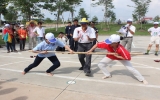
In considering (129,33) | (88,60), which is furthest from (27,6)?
(88,60)

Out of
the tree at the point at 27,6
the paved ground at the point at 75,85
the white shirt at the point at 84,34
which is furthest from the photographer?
the tree at the point at 27,6

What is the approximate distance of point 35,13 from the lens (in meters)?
16.9

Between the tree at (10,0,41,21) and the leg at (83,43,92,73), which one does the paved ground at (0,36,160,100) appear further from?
the tree at (10,0,41,21)

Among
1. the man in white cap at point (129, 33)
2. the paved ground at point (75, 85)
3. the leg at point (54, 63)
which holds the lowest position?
the paved ground at point (75, 85)

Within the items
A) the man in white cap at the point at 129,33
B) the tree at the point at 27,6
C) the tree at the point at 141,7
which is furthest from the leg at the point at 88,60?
the tree at the point at 141,7

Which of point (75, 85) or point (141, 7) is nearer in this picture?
point (75, 85)

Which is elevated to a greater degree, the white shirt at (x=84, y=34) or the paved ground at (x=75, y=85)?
the white shirt at (x=84, y=34)

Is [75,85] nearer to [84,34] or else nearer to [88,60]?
[88,60]

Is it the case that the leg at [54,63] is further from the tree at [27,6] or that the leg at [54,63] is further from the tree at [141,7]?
the tree at [141,7]

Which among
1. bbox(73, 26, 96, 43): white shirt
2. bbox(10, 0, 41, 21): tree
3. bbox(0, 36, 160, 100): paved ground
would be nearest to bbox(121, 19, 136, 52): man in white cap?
bbox(0, 36, 160, 100): paved ground

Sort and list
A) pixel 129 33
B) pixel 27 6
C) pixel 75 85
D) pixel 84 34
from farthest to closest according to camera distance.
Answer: pixel 27 6, pixel 129 33, pixel 84 34, pixel 75 85

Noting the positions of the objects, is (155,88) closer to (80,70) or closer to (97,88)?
(97,88)

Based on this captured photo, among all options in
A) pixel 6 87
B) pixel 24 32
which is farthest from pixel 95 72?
pixel 24 32

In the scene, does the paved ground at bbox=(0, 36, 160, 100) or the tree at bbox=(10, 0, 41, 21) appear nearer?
the paved ground at bbox=(0, 36, 160, 100)
